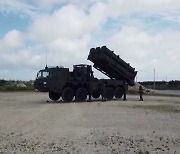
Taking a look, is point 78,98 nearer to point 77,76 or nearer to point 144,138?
point 77,76

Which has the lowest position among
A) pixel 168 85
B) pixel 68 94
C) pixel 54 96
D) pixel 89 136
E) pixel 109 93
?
pixel 89 136

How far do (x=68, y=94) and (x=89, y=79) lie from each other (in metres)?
2.62

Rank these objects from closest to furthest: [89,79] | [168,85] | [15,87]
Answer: [89,79], [15,87], [168,85]

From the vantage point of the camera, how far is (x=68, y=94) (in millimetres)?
33656

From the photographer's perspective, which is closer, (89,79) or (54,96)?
(89,79)

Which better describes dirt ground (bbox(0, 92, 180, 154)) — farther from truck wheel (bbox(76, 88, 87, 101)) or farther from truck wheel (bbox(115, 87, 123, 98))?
truck wheel (bbox(115, 87, 123, 98))

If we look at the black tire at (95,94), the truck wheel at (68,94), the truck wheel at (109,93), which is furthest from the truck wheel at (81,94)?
the truck wheel at (109,93)

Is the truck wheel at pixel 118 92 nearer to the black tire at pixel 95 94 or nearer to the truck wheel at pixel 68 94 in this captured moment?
the black tire at pixel 95 94

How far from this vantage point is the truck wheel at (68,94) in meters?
33.5

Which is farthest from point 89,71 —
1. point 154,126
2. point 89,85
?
point 154,126

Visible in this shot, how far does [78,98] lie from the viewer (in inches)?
1357

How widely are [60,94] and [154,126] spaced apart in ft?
65.2

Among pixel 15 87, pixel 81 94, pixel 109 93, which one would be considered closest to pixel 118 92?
pixel 109 93

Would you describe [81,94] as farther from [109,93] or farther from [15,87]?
[15,87]
